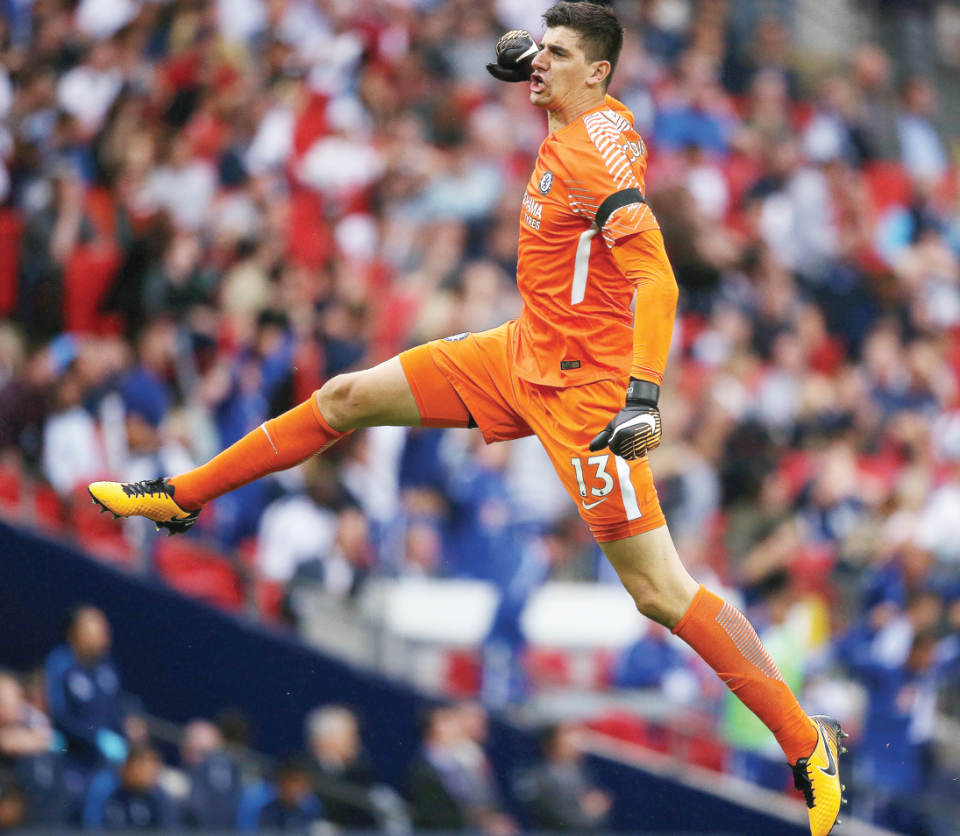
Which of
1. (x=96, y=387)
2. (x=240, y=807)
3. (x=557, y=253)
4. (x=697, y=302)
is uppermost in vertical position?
(x=557, y=253)

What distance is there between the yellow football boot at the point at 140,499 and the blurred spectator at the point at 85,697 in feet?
11.3

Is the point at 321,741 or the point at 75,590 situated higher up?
the point at 75,590

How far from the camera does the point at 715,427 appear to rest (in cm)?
1059

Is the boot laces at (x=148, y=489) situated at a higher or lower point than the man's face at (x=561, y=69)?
lower

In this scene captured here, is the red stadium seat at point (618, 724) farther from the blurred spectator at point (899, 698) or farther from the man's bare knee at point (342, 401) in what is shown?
the man's bare knee at point (342, 401)

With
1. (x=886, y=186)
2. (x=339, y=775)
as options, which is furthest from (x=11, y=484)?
(x=886, y=186)

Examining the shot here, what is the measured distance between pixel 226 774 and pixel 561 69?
5323 mm

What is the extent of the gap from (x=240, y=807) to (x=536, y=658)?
245 cm

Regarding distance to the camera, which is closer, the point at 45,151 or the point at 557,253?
the point at 557,253

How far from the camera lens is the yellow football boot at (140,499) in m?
5.18

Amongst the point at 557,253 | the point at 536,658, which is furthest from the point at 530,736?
the point at 557,253

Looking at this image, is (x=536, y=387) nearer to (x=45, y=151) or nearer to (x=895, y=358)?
(x=45, y=151)

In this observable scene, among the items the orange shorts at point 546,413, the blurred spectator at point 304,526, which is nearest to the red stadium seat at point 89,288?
the blurred spectator at point 304,526

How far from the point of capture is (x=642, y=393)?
4.20m
